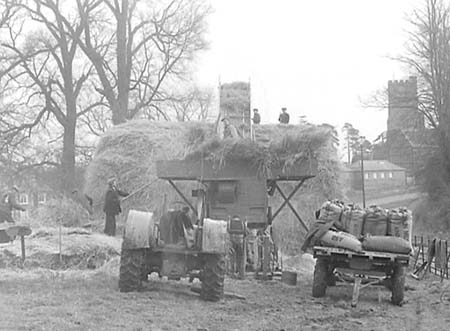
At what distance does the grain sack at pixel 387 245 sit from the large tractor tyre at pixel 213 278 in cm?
261

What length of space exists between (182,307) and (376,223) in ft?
15.1

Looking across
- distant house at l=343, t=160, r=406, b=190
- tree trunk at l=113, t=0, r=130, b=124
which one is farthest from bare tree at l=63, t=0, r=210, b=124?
distant house at l=343, t=160, r=406, b=190

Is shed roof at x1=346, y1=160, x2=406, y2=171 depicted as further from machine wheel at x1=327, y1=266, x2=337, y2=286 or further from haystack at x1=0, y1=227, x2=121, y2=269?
machine wheel at x1=327, y1=266, x2=337, y2=286

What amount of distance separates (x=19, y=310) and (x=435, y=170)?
110ft

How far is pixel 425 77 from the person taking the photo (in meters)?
40.9

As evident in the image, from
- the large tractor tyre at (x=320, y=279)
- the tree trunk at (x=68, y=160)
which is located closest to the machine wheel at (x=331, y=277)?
the large tractor tyre at (x=320, y=279)

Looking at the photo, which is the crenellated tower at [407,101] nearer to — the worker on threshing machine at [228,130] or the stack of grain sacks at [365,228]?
the worker on threshing machine at [228,130]

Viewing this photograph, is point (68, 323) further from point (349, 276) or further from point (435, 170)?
point (435, 170)

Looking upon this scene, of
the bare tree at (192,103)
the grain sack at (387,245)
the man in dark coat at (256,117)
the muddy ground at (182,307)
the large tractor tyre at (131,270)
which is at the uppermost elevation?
the bare tree at (192,103)

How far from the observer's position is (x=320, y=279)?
44.7ft

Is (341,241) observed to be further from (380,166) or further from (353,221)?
(380,166)

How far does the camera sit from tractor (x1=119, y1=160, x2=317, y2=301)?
40.0ft

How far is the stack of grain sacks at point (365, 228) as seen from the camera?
13086mm

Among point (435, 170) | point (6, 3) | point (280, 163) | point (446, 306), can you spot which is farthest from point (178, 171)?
point (435, 170)
